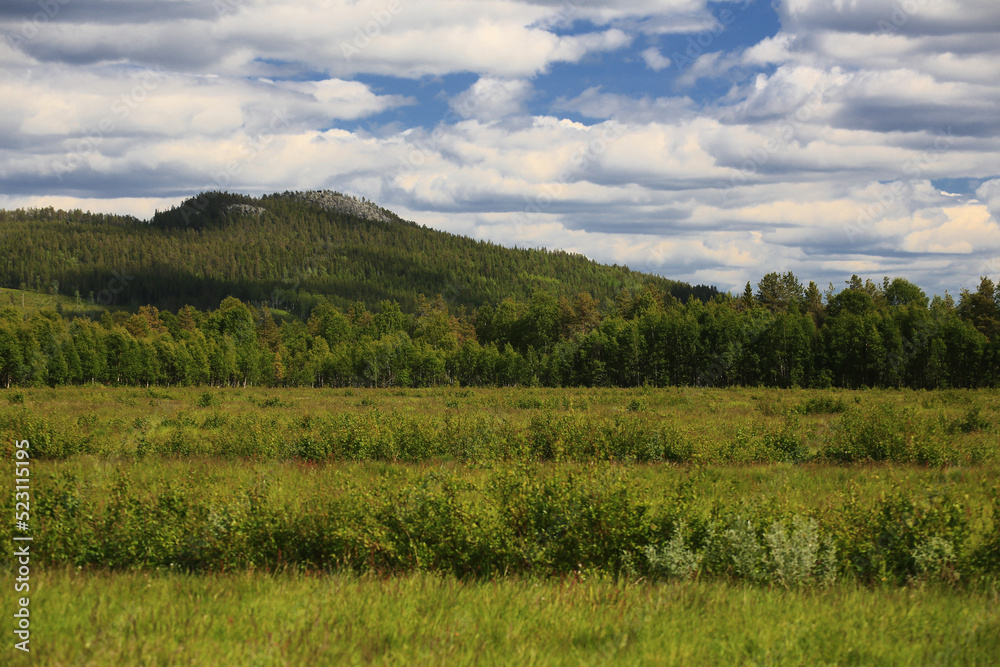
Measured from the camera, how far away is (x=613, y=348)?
96125 millimetres

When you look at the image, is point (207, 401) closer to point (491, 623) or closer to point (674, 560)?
point (674, 560)

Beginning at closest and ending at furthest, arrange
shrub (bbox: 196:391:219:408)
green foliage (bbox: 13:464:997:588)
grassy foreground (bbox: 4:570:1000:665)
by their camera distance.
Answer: grassy foreground (bbox: 4:570:1000:665) → green foliage (bbox: 13:464:997:588) → shrub (bbox: 196:391:219:408)

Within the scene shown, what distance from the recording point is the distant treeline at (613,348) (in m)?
79.1

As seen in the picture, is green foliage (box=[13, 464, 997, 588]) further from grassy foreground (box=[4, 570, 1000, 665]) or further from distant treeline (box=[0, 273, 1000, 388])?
distant treeline (box=[0, 273, 1000, 388])

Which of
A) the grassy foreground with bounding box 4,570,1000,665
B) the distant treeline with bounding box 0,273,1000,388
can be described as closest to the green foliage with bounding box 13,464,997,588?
the grassy foreground with bounding box 4,570,1000,665

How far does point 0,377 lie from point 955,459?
111607 millimetres

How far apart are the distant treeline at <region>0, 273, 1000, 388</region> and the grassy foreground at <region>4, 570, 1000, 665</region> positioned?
259ft

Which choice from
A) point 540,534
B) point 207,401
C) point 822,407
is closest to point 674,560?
point 540,534

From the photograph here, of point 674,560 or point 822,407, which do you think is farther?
point 822,407

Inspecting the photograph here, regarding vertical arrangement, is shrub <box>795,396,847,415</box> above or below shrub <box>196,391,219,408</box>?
above

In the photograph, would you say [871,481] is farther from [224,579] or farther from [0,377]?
[0,377]

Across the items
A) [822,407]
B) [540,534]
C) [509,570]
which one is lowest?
[822,407]

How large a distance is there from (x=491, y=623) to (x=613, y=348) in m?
91.7

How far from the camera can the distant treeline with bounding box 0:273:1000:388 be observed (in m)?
79.1
